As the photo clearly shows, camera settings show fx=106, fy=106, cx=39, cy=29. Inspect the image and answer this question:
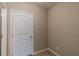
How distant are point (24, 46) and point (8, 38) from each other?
1.39 ft

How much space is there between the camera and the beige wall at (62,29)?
2.29 meters

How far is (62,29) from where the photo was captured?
8.16ft

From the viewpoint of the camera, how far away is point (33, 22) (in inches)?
96.9

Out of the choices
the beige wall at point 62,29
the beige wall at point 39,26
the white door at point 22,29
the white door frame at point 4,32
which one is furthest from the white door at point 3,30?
the beige wall at point 62,29

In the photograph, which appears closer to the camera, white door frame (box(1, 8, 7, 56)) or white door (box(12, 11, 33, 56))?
white door frame (box(1, 8, 7, 56))

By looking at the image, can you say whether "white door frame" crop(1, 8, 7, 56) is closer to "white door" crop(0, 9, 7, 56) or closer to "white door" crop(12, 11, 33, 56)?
"white door" crop(0, 9, 7, 56)

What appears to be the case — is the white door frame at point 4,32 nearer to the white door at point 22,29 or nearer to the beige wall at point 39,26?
the white door at point 22,29

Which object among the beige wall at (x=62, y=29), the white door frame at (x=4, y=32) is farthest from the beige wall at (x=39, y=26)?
the white door frame at (x=4, y=32)

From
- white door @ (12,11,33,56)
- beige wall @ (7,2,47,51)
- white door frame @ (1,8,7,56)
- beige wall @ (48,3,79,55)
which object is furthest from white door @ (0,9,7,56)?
beige wall @ (48,3,79,55)

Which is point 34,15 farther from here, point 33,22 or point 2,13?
point 2,13

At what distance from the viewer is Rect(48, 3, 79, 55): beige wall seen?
7.50ft

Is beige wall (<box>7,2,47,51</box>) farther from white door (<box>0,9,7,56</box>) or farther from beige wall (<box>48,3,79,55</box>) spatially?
white door (<box>0,9,7,56</box>)

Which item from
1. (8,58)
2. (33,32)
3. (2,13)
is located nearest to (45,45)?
(33,32)

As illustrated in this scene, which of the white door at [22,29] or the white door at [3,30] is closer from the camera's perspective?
the white door at [3,30]
